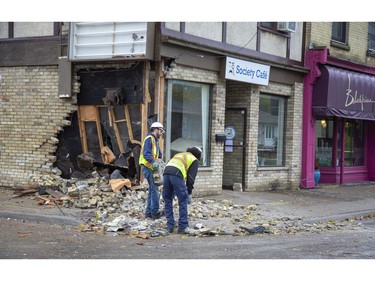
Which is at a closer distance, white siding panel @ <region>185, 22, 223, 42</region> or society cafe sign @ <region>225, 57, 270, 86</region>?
white siding panel @ <region>185, 22, 223, 42</region>

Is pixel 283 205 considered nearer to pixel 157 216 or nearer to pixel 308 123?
pixel 157 216

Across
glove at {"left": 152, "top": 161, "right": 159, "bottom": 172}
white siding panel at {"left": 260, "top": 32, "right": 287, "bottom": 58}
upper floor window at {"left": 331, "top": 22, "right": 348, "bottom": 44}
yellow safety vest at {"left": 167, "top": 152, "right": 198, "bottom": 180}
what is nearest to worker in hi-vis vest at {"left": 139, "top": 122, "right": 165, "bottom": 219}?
glove at {"left": 152, "top": 161, "right": 159, "bottom": 172}

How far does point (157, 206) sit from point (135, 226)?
0.70 m

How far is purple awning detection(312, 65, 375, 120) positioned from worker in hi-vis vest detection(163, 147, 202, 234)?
785 cm

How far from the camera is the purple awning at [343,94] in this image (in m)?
16.2

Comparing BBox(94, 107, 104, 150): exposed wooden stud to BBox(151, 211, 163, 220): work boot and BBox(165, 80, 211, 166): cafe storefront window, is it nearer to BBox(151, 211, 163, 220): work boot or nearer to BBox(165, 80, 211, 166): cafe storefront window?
BBox(165, 80, 211, 166): cafe storefront window

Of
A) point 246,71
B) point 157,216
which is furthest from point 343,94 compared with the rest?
point 157,216

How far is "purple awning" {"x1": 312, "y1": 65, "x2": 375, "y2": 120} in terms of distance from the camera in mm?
16172

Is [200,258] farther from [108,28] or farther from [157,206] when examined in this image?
[108,28]

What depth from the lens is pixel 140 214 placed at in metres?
10.4

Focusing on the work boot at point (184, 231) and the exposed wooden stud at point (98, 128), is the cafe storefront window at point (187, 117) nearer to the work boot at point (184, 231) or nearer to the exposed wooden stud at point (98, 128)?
the exposed wooden stud at point (98, 128)

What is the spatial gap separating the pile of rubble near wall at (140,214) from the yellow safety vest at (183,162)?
1012mm

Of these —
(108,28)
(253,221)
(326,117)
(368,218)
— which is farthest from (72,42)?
(326,117)

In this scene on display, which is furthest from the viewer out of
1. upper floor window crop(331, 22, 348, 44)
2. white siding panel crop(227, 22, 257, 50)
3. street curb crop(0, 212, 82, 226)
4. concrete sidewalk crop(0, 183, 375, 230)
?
upper floor window crop(331, 22, 348, 44)
